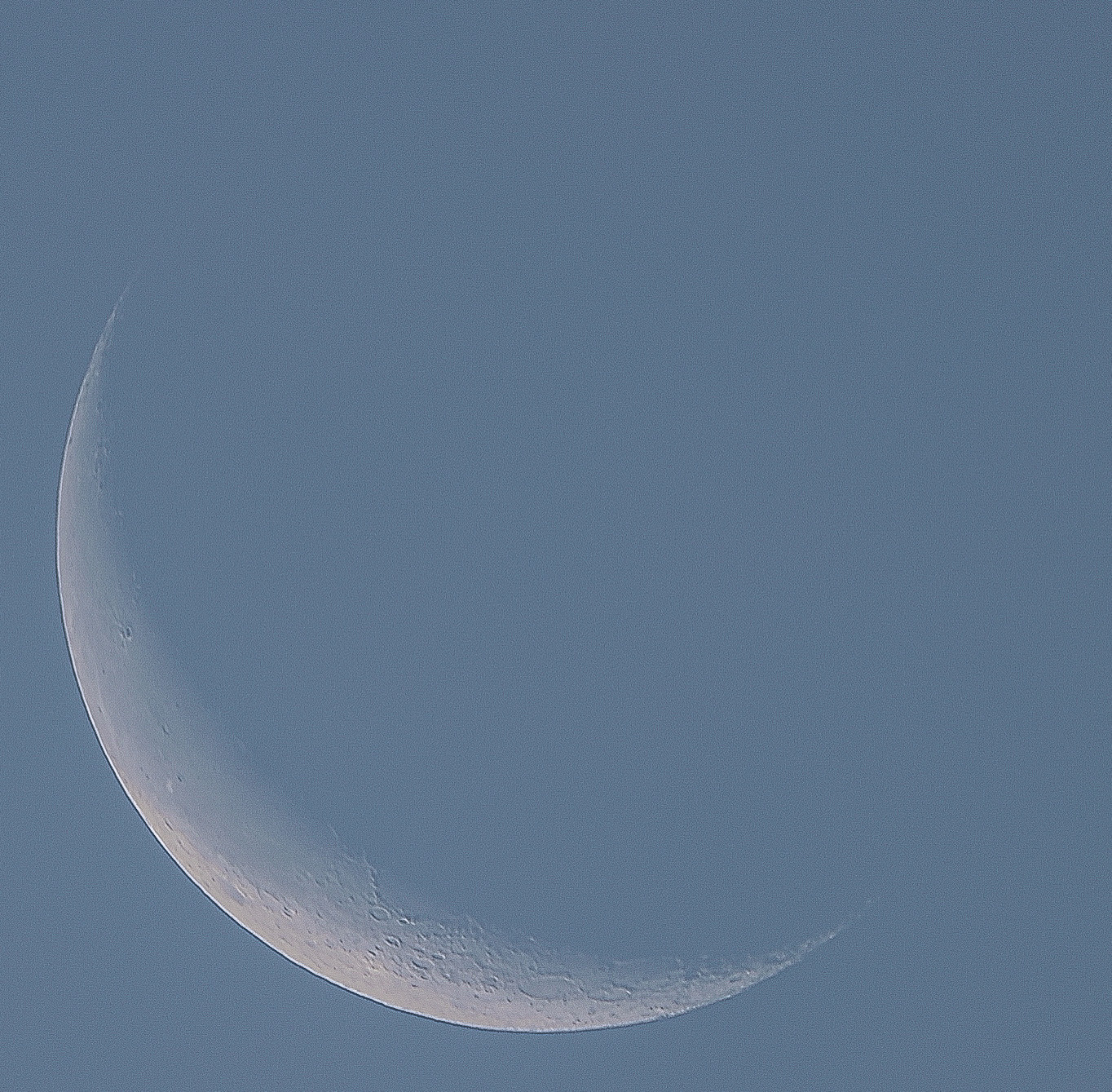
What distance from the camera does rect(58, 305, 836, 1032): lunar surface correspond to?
811 cm

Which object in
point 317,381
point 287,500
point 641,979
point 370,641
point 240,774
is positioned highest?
point 317,381

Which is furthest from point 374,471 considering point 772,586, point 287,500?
point 772,586

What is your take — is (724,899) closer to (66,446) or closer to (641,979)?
(641,979)

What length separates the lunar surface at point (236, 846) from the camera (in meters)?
8.11

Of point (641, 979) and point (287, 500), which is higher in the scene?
point (287, 500)

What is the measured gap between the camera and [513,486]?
8.01 metres

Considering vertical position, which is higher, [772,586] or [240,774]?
[772,586]

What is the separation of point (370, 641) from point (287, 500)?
89 cm

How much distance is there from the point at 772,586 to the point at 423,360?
7.60 feet

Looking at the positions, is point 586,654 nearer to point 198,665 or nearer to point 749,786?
point 749,786

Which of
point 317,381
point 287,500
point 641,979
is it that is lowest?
point 641,979

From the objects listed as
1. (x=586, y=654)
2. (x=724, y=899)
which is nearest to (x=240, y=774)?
(x=586, y=654)

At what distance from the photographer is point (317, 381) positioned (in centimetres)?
798

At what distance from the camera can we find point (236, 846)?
8.15m
